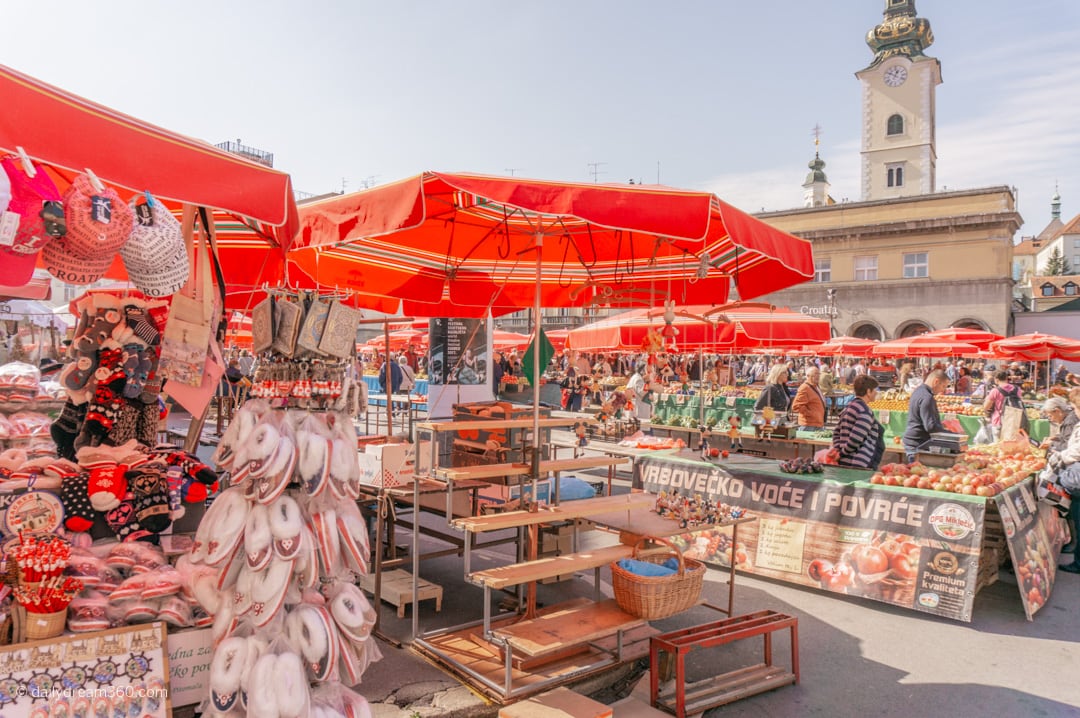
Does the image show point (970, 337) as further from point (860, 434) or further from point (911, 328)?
point (911, 328)

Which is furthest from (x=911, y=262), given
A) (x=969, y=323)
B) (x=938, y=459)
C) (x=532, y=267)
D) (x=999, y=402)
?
(x=532, y=267)

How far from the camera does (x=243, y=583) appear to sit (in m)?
3.00

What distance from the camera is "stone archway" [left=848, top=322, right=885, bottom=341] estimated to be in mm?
38562

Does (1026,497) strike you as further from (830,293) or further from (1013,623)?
(830,293)

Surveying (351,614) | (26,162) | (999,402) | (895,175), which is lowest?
(351,614)

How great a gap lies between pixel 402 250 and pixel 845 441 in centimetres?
517

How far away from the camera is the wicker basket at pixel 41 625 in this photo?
2840 mm

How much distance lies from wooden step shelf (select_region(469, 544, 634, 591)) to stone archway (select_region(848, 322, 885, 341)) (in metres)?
38.3

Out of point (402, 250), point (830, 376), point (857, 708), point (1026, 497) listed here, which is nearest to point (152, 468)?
point (402, 250)

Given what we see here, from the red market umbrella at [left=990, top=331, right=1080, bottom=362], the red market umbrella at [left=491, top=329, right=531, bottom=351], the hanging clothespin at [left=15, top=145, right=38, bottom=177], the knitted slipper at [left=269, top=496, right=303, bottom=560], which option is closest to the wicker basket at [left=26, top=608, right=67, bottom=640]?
the knitted slipper at [left=269, top=496, right=303, bottom=560]

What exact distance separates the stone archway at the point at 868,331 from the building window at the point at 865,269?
262 centimetres

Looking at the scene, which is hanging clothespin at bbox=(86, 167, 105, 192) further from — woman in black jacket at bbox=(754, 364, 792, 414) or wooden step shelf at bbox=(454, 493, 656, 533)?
woman in black jacket at bbox=(754, 364, 792, 414)

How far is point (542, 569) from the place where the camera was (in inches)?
171

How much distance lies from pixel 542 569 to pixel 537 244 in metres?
2.22
